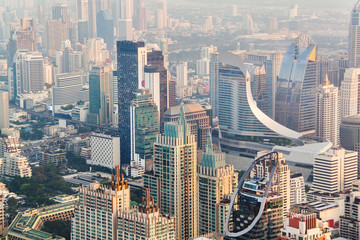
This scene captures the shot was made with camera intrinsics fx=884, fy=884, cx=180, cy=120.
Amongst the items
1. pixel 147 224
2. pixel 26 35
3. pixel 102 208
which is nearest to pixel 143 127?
pixel 102 208

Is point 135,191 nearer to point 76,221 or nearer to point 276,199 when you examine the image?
point 76,221

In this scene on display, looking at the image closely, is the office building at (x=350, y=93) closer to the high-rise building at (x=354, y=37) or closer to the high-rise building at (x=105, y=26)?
the high-rise building at (x=354, y=37)

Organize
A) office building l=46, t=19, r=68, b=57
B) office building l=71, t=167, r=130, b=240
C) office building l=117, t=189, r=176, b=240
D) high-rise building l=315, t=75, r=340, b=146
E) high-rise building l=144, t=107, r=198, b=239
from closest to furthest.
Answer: office building l=117, t=189, r=176, b=240 < office building l=71, t=167, r=130, b=240 < high-rise building l=144, t=107, r=198, b=239 < high-rise building l=315, t=75, r=340, b=146 < office building l=46, t=19, r=68, b=57

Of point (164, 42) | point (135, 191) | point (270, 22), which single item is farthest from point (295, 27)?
point (135, 191)

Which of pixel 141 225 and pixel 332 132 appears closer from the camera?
pixel 141 225

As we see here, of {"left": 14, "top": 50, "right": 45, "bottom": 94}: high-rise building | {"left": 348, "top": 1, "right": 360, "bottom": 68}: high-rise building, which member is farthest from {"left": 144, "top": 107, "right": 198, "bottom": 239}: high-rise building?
{"left": 14, "top": 50, "right": 45, "bottom": 94}: high-rise building

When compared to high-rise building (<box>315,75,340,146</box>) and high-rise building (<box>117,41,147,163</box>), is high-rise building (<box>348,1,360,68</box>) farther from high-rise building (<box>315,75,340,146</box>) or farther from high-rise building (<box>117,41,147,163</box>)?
high-rise building (<box>117,41,147,163</box>)

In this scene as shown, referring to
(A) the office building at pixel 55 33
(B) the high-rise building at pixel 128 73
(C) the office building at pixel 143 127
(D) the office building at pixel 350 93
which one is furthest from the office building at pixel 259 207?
(A) the office building at pixel 55 33
